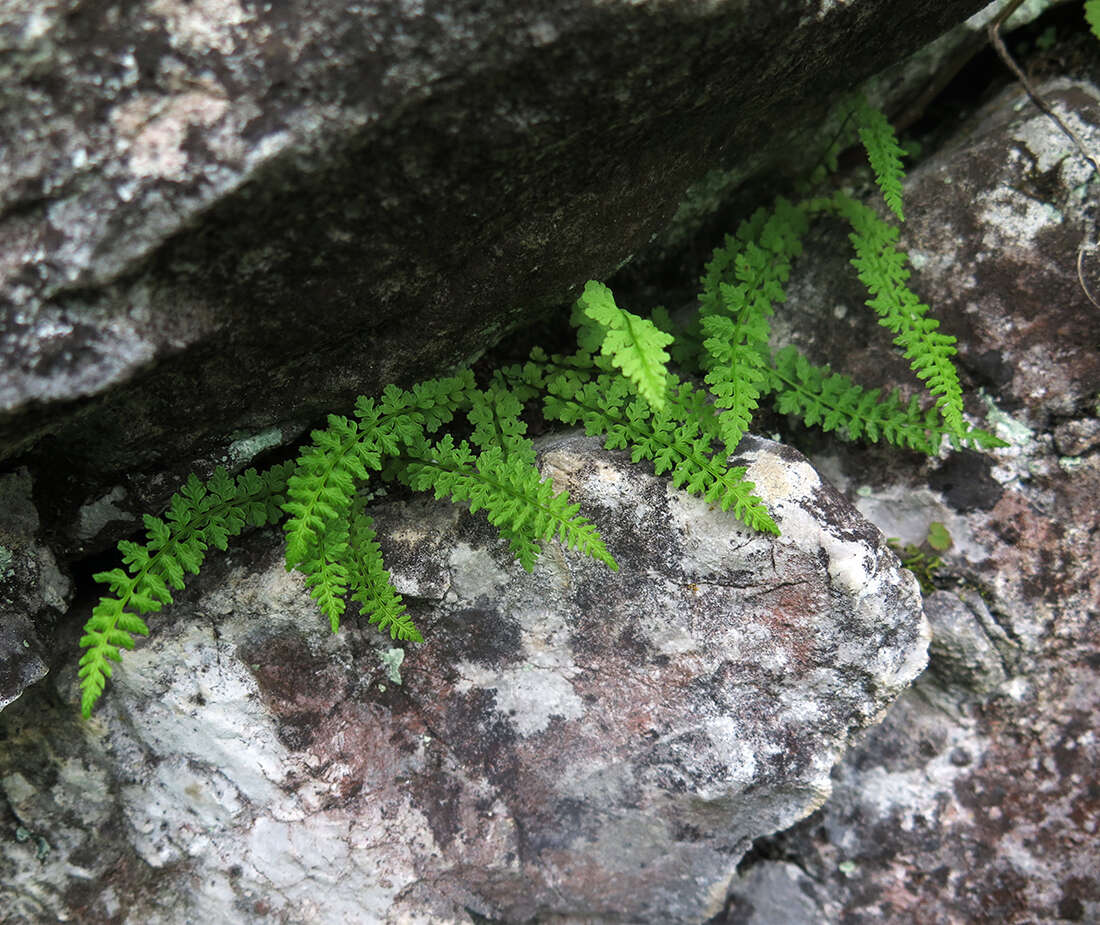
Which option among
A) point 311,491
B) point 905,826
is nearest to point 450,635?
point 311,491

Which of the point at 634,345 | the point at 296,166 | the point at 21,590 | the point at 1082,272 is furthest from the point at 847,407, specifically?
the point at 21,590

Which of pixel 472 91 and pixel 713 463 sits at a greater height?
pixel 472 91

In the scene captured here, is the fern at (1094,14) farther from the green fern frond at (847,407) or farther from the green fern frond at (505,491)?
the green fern frond at (505,491)

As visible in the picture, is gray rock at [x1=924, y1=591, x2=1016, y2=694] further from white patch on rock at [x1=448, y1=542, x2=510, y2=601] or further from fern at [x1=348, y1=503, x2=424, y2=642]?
fern at [x1=348, y1=503, x2=424, y2=642]

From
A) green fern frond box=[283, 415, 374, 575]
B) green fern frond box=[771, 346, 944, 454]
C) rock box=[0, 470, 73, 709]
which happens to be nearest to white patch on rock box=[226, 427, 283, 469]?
green fern frond box=[283, 415, 374, 575]

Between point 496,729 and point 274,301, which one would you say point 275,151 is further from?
point 496,729

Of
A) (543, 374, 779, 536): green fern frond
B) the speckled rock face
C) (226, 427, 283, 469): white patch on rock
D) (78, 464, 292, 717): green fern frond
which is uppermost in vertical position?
(226, 427, 283, 469): white patch on rock

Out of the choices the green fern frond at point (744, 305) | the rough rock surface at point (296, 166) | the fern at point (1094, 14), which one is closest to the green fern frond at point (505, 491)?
the rough rock surface at point (296, 166)
